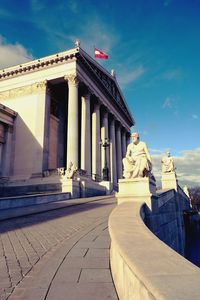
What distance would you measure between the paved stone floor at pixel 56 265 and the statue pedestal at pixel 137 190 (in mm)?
2262

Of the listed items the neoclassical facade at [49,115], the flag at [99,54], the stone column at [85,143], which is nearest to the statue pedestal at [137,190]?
the neoclassical facade at [49,115]

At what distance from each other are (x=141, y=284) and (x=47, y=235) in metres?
5.41

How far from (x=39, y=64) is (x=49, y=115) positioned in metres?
6.28

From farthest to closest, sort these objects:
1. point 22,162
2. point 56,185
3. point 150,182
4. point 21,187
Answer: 1. point 22,162
2. point 21,187
3. point 56,185
4. point 150,182

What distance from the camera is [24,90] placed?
30.9 meters

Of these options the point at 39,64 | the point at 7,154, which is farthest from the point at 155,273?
the point at 39,64

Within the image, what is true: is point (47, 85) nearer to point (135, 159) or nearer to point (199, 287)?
point (135, 159)

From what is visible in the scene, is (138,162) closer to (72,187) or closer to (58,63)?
(72,187)

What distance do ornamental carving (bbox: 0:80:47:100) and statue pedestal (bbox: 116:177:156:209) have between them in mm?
22720

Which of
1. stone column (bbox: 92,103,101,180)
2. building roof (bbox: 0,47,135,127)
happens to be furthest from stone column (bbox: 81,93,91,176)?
building roof (bbox: 0,47,135,127)

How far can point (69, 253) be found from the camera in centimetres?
483

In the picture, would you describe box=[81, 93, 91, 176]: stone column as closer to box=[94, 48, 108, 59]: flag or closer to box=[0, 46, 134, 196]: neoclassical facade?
box=[0, 46, 134, 196]: neoclassical facade

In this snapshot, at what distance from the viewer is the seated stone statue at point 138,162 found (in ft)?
31.0

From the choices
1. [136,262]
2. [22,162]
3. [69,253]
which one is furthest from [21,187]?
[136,262]
